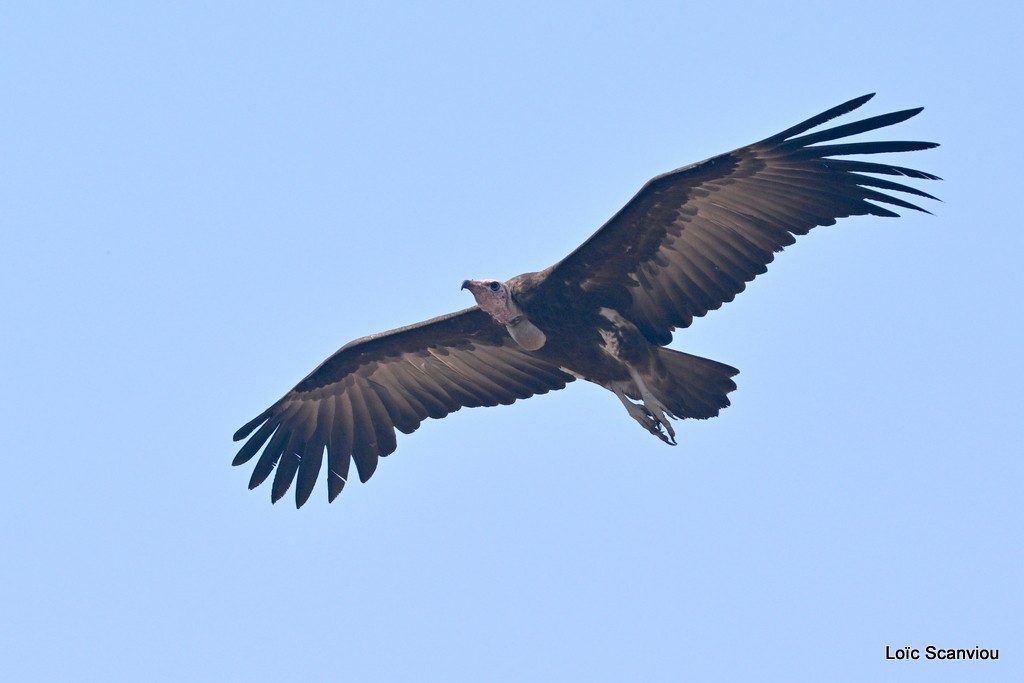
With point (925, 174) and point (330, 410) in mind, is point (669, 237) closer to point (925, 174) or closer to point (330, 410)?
point (925, 174)

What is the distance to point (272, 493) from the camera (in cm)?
1623

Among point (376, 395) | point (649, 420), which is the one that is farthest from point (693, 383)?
point (376, 395)

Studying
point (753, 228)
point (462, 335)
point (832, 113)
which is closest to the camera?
point (832, 113)

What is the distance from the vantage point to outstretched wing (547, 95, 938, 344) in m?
13.6

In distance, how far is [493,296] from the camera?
1459 centimetres

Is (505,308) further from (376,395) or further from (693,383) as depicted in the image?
(376,395)

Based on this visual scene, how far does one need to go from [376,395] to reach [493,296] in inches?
103

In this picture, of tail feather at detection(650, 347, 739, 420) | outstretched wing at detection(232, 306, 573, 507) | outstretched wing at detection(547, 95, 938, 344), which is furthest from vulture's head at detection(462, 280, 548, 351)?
tail feather at detection(650, 347, 739, 420)

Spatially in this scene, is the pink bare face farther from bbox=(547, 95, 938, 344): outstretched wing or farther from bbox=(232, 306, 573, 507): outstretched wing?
bbox=(232, 306, 573, 507): outstretched wing

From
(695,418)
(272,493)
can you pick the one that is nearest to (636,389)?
(695,418)

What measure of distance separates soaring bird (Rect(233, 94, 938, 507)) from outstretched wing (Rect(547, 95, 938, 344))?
0.04 ft

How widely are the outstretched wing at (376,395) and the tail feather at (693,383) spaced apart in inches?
64.9

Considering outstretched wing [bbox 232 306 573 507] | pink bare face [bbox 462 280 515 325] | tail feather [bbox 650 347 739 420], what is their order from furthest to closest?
outstretched wing [bbox 232 306 573 507] → pink bare face [bbox 462 280 515 325] → tail feather [bbox 650 347 739 420]

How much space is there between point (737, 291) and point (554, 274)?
1.69 m
